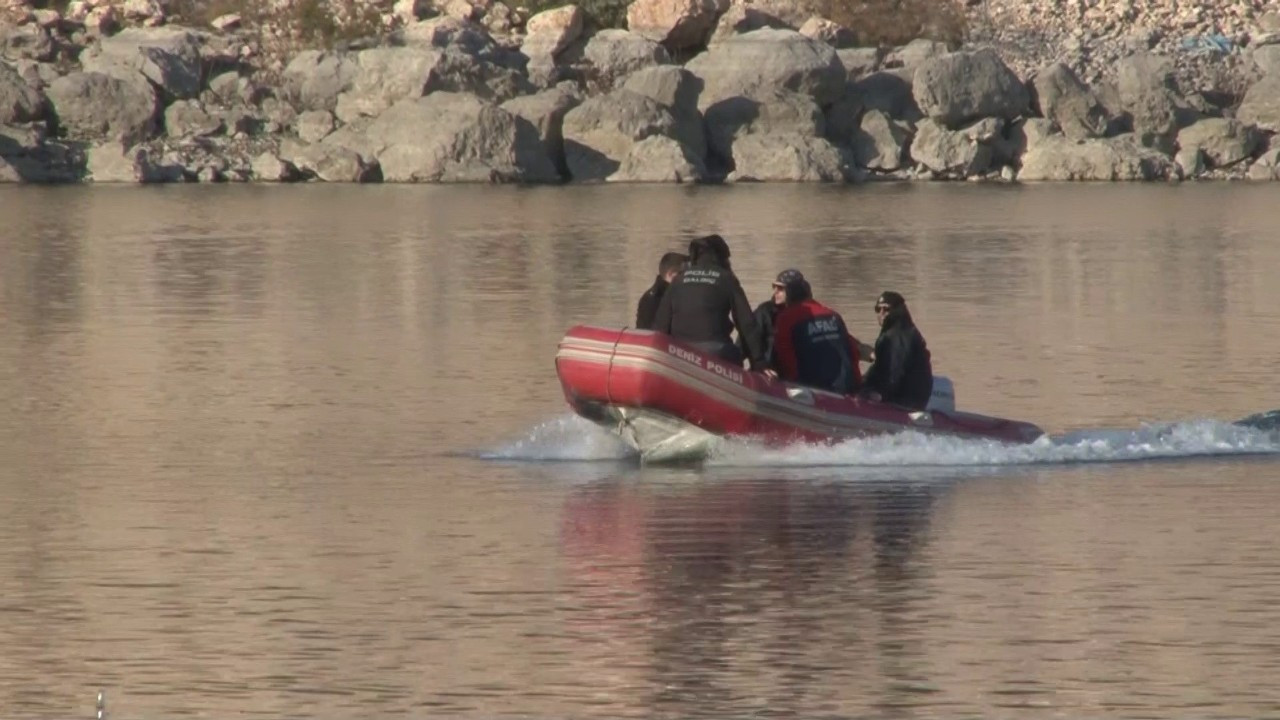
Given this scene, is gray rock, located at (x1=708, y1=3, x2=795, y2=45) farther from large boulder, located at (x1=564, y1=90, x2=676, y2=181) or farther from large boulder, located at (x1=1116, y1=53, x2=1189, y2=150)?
large boulder, located at (x1=1116, y1=53, x2=1189, y2=150)

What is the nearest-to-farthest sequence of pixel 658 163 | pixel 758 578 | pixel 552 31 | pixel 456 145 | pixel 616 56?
1. pixel 758 578
2. pixel 456 145
3. pixel 658 163
4. pixel 616 56
5. pixel 552 31

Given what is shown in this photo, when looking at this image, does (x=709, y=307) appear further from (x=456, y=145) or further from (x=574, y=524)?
(x=456, y=145)

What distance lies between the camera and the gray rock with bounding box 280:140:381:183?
5778cm

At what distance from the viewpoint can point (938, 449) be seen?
55.9ft

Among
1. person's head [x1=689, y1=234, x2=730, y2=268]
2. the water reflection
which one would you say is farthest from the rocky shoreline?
the water reflection

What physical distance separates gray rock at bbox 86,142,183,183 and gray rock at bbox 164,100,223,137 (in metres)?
1.48

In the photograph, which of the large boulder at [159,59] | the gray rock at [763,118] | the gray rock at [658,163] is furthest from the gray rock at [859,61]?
the large boulder at [159,59]

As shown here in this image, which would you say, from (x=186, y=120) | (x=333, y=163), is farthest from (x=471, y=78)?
(x=186, y=120)

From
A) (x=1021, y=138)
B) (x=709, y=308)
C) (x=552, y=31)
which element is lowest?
(x=1021, y=138)

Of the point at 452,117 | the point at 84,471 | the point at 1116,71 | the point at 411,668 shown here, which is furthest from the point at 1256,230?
the point at 411,668

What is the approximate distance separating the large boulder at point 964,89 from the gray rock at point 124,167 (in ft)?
49.5

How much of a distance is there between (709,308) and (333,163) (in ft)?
136

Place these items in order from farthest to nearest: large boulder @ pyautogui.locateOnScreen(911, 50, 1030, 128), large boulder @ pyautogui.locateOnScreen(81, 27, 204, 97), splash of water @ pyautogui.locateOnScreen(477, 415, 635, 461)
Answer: large boulder @ pyautogui.locateOnScreen(81, 27, 204, 97) < large boulder @ pyautogui.locateOnScreen(911, 50, 1030, 128) < splash of water @ pyautogui.locateOnScreen(477, 415, 635, 461)

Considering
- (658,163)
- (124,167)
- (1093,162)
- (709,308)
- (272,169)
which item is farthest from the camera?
(1093,162)
